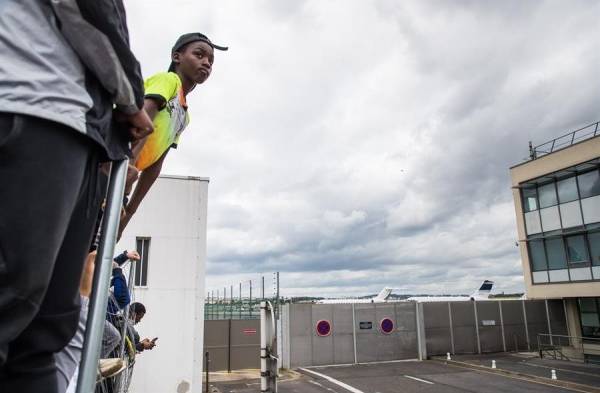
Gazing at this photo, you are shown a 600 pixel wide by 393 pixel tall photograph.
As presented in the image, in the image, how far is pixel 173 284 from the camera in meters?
10.5

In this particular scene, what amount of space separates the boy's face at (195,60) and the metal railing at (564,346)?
22.1 m

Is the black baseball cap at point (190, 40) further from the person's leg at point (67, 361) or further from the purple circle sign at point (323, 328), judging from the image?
the purple circle sign at point (323, 328)

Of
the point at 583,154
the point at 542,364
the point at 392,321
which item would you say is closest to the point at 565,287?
the point at 542,364

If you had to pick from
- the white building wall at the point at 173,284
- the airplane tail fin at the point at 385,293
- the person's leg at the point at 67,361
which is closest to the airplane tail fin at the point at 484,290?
the airplane tail fin at the point at 385,293

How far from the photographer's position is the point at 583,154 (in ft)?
59.7

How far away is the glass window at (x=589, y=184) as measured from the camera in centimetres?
1773

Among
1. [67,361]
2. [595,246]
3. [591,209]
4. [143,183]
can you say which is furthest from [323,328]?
[67,361]

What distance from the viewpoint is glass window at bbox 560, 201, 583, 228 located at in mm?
18453

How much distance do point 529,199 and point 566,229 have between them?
2640 millimetres

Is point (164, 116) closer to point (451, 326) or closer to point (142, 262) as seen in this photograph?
point (142, 262)

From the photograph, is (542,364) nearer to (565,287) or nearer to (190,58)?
(565,287)

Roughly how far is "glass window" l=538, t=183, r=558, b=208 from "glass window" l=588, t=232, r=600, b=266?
7.70 feet

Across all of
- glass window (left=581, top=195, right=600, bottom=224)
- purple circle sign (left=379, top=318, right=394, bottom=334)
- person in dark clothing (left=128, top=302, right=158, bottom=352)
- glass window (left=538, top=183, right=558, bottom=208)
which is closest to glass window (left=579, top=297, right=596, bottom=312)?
glass window (left=581, top=195, right=600, bottom=224)

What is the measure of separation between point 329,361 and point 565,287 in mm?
10755
